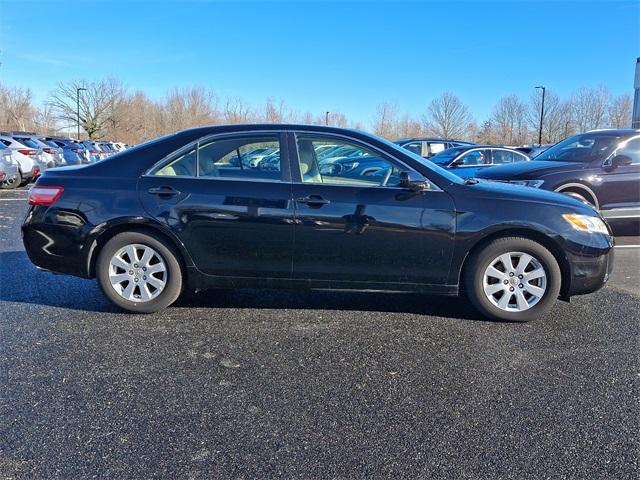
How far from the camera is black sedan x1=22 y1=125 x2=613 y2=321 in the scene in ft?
13.0

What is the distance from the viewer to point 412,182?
395 centimetres

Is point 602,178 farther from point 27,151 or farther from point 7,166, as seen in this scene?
point 27,151

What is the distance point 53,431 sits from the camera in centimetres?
252

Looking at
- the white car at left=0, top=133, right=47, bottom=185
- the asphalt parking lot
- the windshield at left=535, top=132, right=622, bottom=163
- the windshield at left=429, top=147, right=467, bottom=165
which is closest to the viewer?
the asphalt parking lot

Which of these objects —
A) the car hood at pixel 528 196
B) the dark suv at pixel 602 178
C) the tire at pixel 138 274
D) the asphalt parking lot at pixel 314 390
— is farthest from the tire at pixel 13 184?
the car hood at pixel 528 196

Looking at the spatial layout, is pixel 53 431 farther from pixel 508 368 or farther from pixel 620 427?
pixel 620 427

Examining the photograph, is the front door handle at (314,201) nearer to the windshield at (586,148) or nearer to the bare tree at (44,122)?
the windshield at (586,148)

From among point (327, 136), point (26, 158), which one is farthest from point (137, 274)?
point (26, 158)

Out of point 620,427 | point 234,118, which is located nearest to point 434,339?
point 620,427

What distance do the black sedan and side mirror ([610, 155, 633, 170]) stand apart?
13.4 feet

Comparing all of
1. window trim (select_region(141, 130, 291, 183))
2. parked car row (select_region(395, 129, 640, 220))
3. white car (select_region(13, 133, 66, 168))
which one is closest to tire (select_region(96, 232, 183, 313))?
window trim (select_region(141, 130, 291, 183))

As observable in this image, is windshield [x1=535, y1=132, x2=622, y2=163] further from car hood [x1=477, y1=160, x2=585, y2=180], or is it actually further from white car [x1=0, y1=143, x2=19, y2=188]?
white car [x1=0, y1=143, x2=19, y2=188]

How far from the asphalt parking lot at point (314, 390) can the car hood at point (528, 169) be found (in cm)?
345

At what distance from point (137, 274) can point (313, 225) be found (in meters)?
1.52
